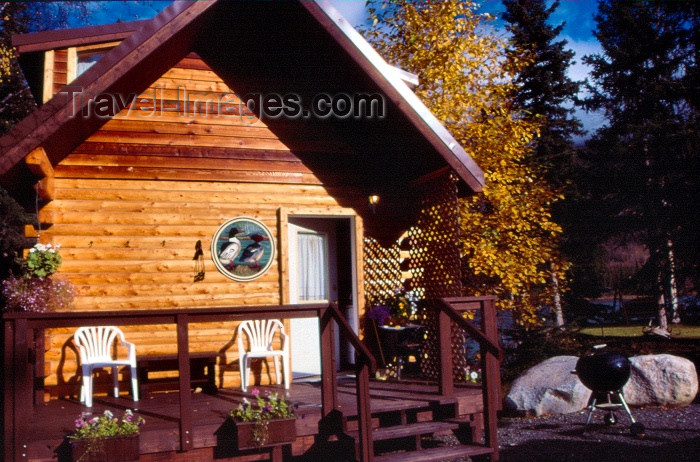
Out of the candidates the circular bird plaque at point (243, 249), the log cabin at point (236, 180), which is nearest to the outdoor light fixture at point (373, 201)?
the log cabin at point (236, 180)

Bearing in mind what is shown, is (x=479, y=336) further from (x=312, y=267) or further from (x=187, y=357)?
(x=312, y=267)

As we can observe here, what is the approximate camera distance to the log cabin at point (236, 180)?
7.68 meters

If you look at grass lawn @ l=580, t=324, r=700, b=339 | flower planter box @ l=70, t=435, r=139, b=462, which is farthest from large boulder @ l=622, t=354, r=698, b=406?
grass lawn @ l=580, t=324, r=700, b=339

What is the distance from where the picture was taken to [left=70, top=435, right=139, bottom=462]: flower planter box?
5121 mm

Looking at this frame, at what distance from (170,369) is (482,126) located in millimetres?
8195

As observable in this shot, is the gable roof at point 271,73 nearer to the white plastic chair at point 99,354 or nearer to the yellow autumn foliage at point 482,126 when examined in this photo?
the white plastic chair at point 99,354

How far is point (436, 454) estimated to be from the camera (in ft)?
19.6

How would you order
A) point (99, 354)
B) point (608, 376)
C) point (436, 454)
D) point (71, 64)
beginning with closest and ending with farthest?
point (436, 454) < point (99, 354) < point (608, 376) < point (71, 64)

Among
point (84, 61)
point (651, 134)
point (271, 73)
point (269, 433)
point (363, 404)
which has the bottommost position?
point (269, 433)

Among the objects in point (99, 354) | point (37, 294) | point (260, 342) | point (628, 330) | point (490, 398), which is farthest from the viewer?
point (628, 330)

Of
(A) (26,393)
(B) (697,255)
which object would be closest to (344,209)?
(A) (26,393)

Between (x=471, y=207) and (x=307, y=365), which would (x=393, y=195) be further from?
(x=471, y=207)

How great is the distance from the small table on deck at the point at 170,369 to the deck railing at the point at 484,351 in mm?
2717

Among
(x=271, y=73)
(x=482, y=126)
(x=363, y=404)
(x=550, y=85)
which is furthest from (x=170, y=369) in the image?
(x=550, y=85)
